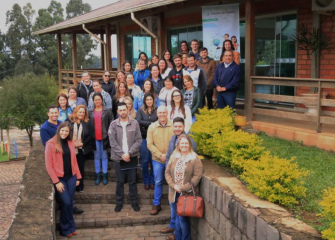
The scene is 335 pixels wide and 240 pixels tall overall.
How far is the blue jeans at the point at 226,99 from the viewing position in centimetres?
814

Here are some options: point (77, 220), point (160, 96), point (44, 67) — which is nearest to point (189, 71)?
point (160, 96)

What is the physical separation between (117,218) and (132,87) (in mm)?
2547

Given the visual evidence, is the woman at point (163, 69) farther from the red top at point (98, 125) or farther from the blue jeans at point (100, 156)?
the blue jeans at point (100, 156)

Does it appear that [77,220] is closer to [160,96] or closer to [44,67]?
[160,96]

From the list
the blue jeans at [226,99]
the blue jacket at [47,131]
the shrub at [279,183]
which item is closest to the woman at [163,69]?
the blue jeans at [226,99]

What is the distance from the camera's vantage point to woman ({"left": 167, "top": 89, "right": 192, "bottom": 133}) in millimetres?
6676

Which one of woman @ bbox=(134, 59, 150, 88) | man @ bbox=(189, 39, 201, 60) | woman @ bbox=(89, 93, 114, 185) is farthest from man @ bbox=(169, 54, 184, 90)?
woman @ bbox=(89, 93, 114, 185)

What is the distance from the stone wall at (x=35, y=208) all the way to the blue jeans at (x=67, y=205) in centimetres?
20

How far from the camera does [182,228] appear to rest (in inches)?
231

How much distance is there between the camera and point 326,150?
6.91 metres

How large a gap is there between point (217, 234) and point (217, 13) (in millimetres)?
5218

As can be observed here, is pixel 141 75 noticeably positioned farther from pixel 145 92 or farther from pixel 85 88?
pixel 145 92

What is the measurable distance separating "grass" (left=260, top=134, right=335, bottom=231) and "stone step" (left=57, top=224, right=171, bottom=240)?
2.31 meters

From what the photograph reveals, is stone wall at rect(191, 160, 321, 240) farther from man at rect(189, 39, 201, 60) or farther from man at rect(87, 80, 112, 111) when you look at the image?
man at rect(189, 39, 201, 60)
